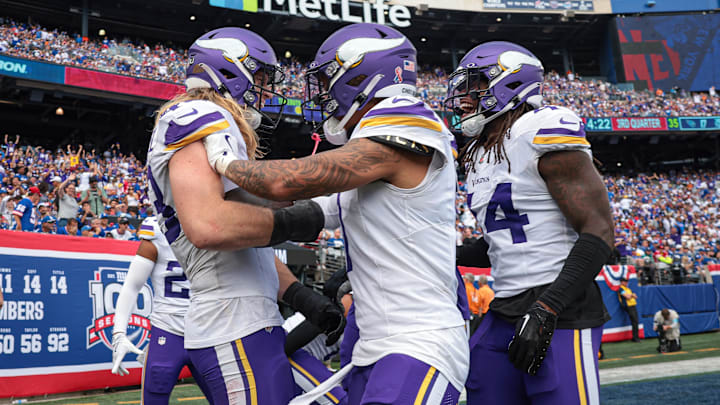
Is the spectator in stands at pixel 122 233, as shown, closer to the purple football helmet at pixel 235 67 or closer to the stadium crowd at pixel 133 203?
the stadium crowd at pixel 133 203

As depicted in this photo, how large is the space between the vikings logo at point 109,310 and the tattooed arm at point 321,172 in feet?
21.9

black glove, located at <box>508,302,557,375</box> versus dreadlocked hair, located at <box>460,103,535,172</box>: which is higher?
dreadlocked hair, located at <box>460,103,535,172</box>

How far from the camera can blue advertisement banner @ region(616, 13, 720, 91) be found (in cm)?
3794

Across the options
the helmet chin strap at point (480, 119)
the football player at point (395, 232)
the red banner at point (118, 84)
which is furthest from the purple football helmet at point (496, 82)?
the red banner at point (118, 84)

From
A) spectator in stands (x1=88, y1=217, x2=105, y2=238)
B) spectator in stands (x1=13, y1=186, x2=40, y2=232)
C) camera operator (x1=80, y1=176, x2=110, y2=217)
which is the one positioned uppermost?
camera operator (x1=80, y1=176, x2=110, y2=217)

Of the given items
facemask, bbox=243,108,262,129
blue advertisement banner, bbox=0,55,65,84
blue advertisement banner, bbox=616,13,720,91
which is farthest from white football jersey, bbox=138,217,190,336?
blue advertisement banner, bbox=616,13,720,91

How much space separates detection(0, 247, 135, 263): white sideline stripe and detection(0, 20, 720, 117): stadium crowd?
12142mm

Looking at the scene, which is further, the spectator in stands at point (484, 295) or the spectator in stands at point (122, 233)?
the spectator in stands at point (484, 295)

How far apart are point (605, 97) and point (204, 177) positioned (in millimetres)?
37435

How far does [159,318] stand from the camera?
159 inches

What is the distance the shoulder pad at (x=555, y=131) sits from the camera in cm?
266

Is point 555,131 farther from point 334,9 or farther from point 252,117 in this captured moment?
point 334,9

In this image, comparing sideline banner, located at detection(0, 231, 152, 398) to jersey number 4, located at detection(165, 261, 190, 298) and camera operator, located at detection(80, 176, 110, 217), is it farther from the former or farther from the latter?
camera operator, located at detection(80, 176, 110, 217)

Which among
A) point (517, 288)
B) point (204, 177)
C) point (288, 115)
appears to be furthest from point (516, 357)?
point (288, 115)
